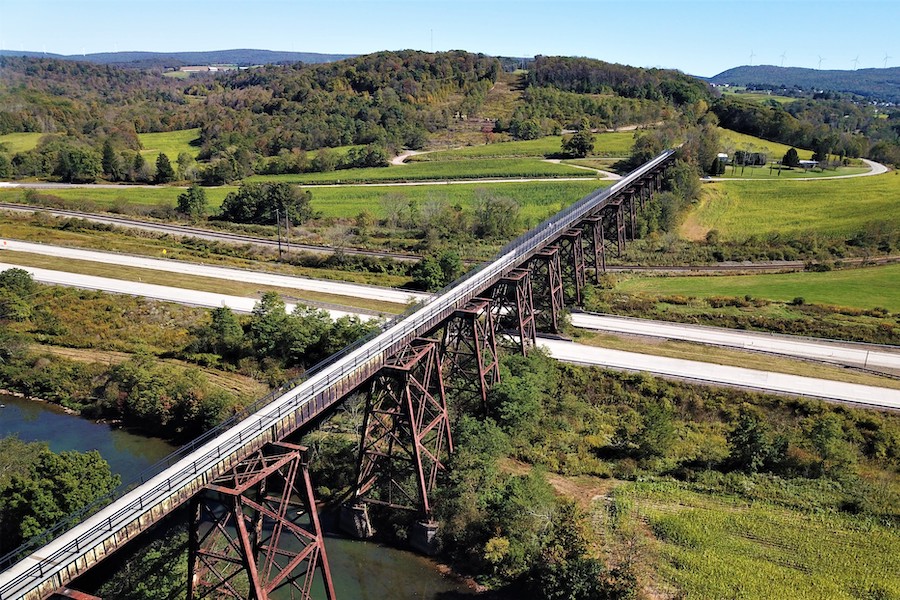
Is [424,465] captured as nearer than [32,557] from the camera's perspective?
No

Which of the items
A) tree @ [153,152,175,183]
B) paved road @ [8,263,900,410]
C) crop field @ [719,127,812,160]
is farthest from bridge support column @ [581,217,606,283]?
tree @ [153,152,175,183]

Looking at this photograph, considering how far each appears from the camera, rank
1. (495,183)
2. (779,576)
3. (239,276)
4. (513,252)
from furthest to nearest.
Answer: (495,183) → (239,276) → (513,252) → (779,576)

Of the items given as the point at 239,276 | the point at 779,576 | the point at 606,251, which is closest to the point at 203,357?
the point at 239,276

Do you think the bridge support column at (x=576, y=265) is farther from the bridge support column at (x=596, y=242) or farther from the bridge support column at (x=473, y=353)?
the bridge support column at (x=473, y=353)

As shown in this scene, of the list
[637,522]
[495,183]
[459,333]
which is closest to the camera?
[637,522]

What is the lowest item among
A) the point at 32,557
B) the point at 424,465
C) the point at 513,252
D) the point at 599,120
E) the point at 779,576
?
the point at 779,576

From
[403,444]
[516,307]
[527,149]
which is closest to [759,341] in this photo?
[516,307]

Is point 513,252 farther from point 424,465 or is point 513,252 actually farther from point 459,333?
point 424,465

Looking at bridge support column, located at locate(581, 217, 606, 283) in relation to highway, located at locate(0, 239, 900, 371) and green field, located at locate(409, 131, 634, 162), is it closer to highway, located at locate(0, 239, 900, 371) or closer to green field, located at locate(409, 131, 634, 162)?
highway, located at locate(0, 239, 900, 371)

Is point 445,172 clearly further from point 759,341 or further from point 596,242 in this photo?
point 759,341
